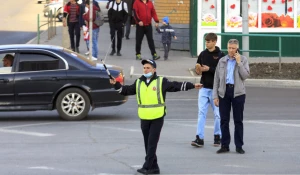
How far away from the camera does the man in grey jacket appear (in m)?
10.6

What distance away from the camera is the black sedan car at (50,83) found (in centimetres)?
1412

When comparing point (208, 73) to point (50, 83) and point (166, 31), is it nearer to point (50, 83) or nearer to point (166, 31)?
point (50, 83)

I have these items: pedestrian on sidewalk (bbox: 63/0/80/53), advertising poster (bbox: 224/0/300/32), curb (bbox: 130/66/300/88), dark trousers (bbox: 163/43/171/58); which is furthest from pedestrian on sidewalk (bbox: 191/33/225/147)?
pedestrian on sidewalk (bbox: 63/0/80/53)

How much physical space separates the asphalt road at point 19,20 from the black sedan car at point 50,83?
49.5 ft

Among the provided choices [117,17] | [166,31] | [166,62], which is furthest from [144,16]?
[166,62]

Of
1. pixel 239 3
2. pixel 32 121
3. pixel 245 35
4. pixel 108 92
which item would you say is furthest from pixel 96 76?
pixel 239 3

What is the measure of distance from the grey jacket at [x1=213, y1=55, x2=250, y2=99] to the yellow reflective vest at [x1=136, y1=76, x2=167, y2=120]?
1.46m

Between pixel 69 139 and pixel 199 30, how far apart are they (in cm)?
1257

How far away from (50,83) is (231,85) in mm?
4557

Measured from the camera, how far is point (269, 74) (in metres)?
20.8

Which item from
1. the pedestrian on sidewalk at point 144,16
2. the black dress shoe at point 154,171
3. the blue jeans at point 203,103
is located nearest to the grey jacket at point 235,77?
the blue jeans at point 203,103

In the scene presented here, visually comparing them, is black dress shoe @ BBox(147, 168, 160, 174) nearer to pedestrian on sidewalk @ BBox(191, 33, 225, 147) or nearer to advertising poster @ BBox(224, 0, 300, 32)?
pedestrian on sidewalk @ BBox(191, 33, 225, 147)

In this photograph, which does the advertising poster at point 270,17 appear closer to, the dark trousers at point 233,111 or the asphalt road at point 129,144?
the asphalt road at point 129,144

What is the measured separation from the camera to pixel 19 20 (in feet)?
128
